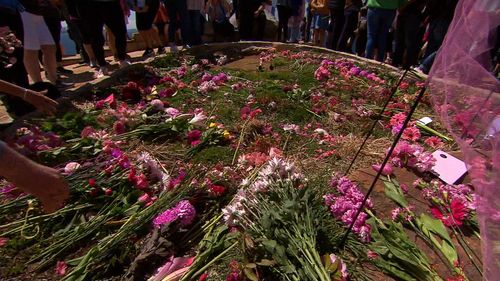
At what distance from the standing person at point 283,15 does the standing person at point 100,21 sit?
11.1ft

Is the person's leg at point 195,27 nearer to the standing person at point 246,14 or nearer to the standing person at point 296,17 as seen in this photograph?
the standing person at point 246,14

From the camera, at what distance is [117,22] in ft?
16.8

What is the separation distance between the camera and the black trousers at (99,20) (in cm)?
482

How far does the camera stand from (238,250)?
6.63ft

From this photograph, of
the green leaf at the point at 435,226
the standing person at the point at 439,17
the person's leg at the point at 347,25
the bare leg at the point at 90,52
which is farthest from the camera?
the person's leg at the point at 347,25

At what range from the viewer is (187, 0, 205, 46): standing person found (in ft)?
20.9

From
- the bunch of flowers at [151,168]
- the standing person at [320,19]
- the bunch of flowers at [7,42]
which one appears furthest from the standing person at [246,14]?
the bunch of flowers at [151,168]

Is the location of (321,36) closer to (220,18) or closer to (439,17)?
(220,18)

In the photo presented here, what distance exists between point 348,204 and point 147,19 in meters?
5.49

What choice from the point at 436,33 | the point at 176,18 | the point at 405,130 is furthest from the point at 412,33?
the point at 176,18

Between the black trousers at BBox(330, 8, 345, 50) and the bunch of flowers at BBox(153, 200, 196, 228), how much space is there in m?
5.38

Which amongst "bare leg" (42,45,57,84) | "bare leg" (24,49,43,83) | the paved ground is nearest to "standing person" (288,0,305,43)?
the paved ground

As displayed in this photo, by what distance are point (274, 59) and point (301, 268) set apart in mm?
4600

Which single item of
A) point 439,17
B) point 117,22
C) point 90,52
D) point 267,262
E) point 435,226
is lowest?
point 435,226
